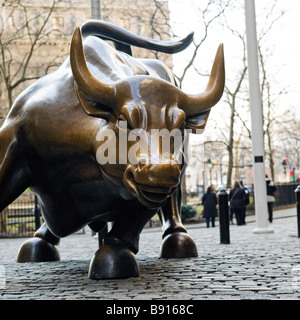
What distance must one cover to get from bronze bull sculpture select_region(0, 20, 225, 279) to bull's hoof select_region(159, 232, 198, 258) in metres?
1.40

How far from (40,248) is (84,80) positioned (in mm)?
3266

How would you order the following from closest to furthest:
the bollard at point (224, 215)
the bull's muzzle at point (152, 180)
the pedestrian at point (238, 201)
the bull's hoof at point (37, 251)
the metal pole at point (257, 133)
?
the bull's muzzle at point (152, 180), the bull's hoof at point (37, 251), the bollard at point (224, 215), the metal pole at point (257, 133), the pedestrian at point (238, 201)

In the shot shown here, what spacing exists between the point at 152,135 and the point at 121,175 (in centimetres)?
48

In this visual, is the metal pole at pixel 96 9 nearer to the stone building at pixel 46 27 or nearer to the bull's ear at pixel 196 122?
the stone building at pixel 46 27

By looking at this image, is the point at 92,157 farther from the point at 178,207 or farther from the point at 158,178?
the point at 178,207

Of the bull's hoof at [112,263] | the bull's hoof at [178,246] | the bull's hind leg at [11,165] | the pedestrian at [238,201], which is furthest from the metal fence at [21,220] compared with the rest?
the bull's hoof at [112,263]

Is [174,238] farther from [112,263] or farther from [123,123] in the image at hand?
[123,123]

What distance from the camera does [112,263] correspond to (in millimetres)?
5293

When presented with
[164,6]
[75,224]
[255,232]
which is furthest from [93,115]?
[164,6]

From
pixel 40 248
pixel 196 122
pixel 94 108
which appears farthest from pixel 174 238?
pixel 94 108

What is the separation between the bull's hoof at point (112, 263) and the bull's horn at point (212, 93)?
5.02 ft

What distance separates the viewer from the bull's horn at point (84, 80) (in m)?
4.55

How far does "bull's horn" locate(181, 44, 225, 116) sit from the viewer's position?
192 inches

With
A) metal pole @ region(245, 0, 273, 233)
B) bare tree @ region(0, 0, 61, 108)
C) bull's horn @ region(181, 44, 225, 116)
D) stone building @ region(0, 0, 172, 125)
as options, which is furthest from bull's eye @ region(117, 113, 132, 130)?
stone building @ region(0, 0, 172, 125)
